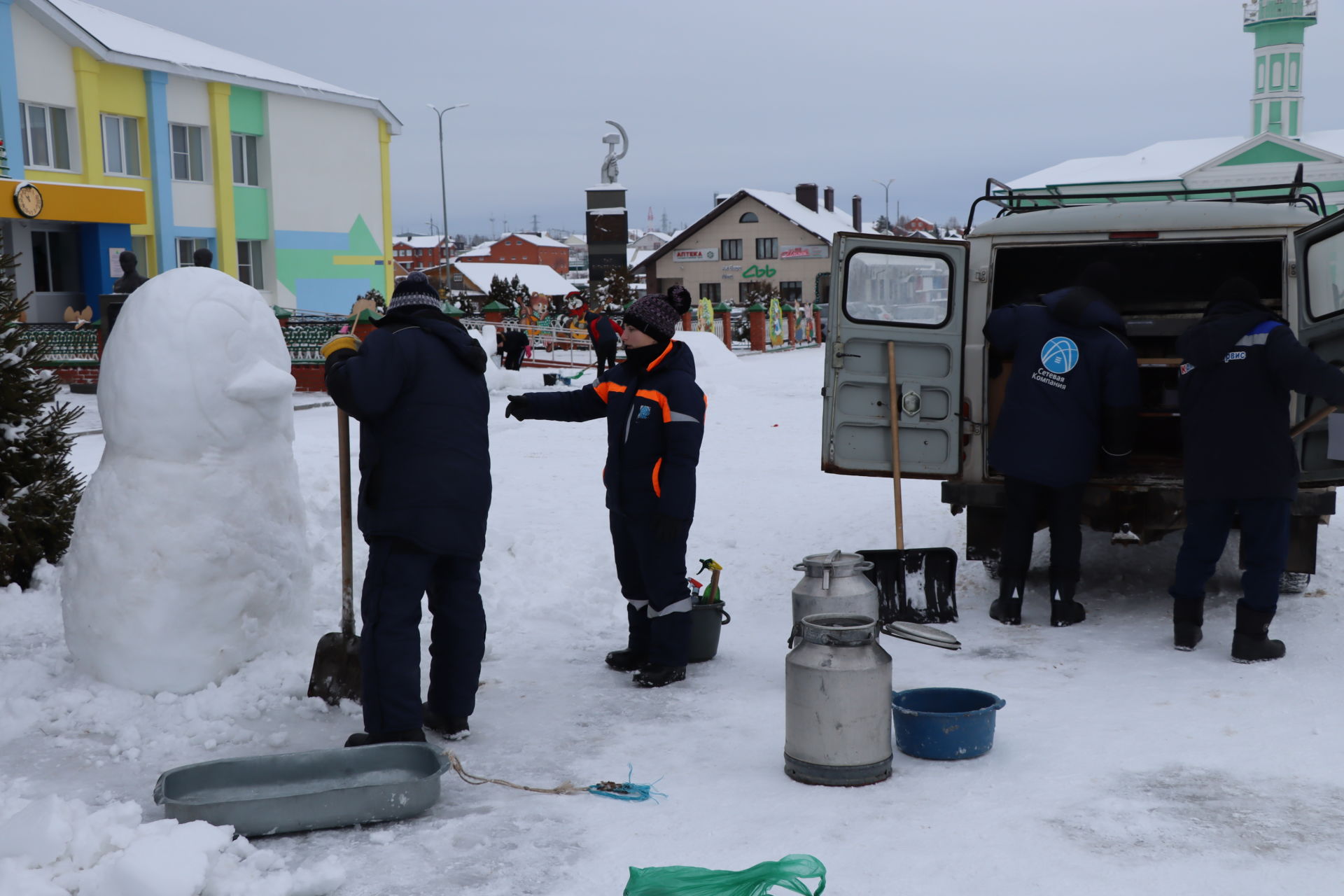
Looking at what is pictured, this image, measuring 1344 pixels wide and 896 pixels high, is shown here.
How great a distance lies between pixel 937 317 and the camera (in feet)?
22.5

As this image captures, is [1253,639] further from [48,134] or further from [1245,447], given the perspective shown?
[48,134]

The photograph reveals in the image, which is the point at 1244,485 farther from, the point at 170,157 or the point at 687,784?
the point at 170,157

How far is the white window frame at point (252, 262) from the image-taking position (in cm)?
2981

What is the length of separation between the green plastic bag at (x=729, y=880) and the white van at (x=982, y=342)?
354 centimetres

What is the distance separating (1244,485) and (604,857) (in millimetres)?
3574

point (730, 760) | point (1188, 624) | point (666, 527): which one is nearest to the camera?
point (730, 760)

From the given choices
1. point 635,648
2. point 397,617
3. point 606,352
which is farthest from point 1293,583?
point 606,352

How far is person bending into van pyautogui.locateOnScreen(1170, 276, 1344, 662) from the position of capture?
5.52 m

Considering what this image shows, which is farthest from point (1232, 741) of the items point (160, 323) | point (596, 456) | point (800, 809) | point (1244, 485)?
point (596, 456)

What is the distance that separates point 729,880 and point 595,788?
3.10 ft

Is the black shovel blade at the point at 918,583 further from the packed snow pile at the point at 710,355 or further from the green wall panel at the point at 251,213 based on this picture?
the green wall panel at the point at 251,213

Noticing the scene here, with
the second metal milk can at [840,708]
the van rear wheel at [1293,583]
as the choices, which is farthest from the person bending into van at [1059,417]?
the second metal milk can at [840,708]

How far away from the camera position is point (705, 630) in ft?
19.1

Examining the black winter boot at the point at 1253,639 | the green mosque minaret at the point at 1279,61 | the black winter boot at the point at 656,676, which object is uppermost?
the green mosque minaret at the point at 1279,61
